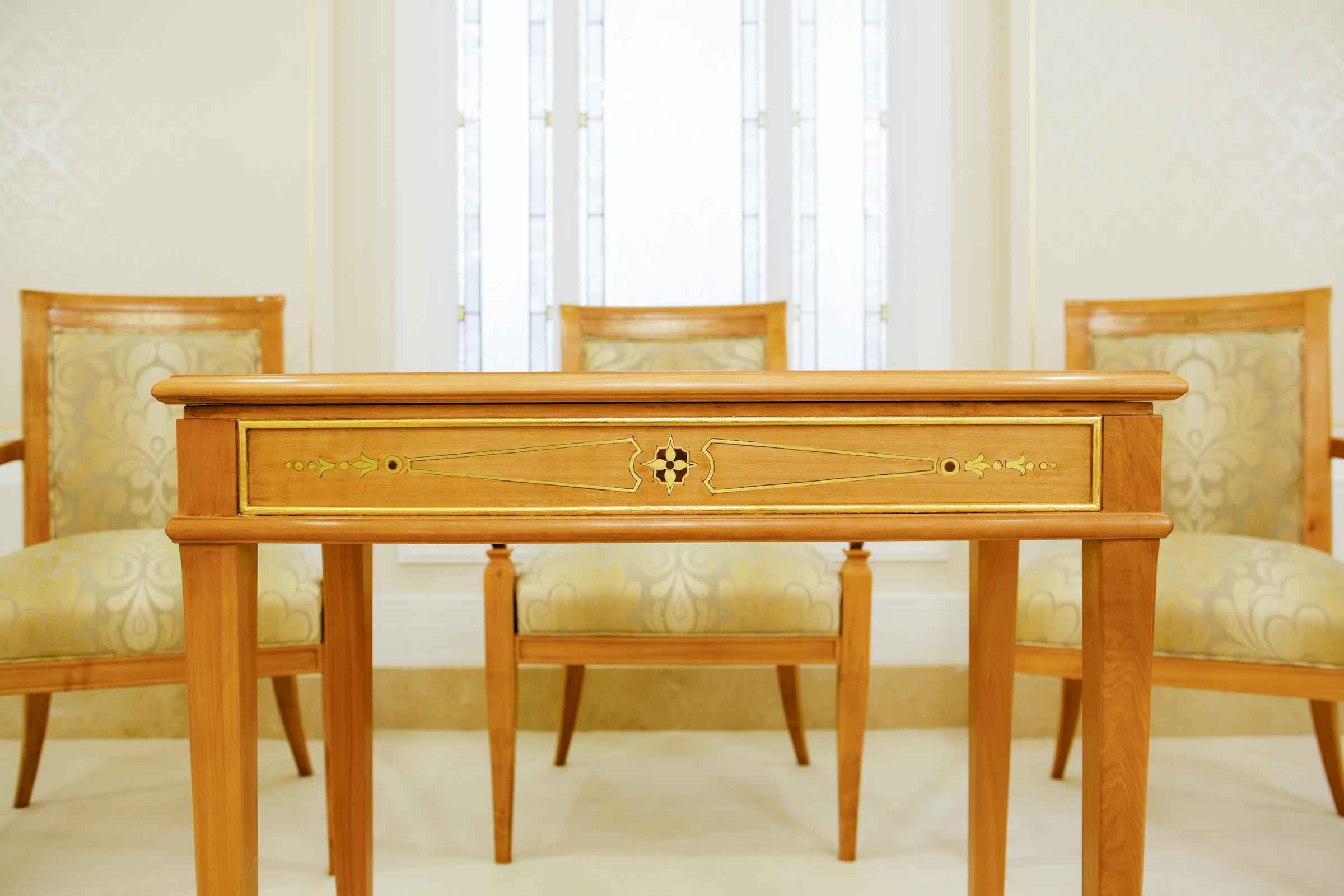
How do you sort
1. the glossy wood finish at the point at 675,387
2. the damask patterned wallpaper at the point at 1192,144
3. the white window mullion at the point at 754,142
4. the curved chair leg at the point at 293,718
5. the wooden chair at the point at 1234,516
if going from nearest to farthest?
the glossy wood finish at the point at 675,387
the wooden chair at the point at 1234,516
the curved chair leg at the point at 293,718
the damask patterned wallpaper at the point at 1192,144
the white window mullion at the point at 754,142

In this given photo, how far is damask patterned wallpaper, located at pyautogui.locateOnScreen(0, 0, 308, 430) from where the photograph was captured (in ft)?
6.59

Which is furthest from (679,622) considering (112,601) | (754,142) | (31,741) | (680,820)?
(754,142)

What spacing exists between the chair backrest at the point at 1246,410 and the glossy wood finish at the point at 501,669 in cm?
142

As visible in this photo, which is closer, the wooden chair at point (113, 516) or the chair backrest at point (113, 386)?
the wooden chair at point (113, 516)

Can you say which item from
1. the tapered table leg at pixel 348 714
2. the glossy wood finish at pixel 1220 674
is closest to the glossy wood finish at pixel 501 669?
the tapered table leg at pixel 348 714

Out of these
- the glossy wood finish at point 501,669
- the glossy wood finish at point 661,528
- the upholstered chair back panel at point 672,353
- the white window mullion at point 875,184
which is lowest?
the glossy wood finish at point 501,669

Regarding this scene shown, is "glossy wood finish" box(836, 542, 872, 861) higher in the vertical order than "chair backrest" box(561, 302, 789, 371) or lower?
lower

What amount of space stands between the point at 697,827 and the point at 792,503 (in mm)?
1033

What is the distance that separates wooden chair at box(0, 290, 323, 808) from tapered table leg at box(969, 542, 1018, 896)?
1138 millimetres

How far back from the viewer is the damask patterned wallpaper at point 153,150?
79.1 inches

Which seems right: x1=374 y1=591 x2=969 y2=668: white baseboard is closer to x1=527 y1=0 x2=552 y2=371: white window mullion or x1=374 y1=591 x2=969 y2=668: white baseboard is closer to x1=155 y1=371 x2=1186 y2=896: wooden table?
x1=527 y1=0 x2=552 y2=371: white window mullion

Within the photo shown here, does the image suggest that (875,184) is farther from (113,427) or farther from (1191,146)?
(113,427)

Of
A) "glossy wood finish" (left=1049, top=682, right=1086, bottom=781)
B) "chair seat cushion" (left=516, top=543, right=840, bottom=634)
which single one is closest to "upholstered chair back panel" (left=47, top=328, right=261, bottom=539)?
"chair seat cushion" (left=516, top=543, right=840, bottom=634)

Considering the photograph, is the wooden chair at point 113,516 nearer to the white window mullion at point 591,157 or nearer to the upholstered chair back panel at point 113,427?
the upholstered chair back panel at point 113,427
